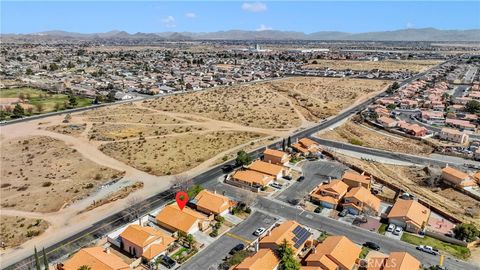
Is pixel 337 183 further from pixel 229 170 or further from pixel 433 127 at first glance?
pixel 433 127

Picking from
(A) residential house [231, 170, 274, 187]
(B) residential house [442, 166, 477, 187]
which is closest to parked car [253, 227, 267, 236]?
(A) residential house [231, 170, 274, 187]

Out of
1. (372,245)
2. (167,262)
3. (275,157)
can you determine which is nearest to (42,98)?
(275,157)

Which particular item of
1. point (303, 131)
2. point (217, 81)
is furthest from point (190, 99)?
point (303, 131)

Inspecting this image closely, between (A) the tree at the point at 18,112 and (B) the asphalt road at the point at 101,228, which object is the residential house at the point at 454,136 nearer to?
(B) the asphalt road at the point at 101,228

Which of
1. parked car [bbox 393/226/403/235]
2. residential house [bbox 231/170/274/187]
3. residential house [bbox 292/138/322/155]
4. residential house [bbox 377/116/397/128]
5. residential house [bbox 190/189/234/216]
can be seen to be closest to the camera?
parked car [bbox 393/226/403/235]

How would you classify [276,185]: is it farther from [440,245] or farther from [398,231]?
[440,245]

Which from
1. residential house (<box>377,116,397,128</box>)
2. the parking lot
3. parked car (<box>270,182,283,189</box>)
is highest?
residential house (<box>377,116,397,128</box>)

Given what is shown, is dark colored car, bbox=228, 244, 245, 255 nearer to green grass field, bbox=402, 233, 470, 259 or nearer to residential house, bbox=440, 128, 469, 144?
green grass field, bbox=402, 233, 470, 259

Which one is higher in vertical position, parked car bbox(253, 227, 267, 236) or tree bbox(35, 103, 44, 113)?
Result: tree bbox(35, 103, 44, 113)
